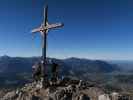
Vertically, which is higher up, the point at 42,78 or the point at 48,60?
the point at 48,60

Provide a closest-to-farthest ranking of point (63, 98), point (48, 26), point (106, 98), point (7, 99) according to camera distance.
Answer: point (106, 98), point (63, 98), point (7, 99), point (48, 26)

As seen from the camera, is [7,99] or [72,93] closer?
[72,93]

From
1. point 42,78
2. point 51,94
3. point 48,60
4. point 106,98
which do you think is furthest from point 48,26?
point 106,98

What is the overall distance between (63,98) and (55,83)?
16.2 feet

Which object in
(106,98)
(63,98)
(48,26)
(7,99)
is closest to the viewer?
(106,98)

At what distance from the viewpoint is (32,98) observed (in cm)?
2570

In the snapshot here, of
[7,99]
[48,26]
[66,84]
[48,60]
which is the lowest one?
[7,99]

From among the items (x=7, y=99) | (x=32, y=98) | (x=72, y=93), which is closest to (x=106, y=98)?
(x=72, y=93)

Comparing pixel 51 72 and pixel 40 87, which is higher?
pixel 51 72

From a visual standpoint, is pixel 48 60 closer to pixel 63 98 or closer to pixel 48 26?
pixel 48 26

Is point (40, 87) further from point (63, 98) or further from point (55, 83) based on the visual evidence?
point (63, 98)

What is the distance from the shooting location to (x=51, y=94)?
85.5 ft

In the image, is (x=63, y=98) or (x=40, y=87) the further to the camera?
(x=40, y=87)

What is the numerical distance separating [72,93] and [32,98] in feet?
16.1
